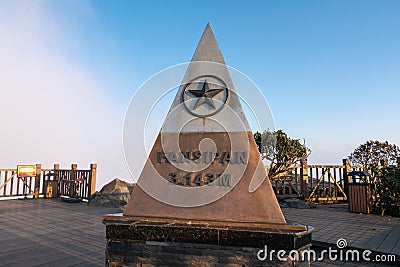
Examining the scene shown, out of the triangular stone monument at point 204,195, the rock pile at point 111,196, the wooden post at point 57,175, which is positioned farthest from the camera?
the wooden post at point 57,175

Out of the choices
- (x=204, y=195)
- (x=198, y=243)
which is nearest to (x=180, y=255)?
(x=198, y=243)

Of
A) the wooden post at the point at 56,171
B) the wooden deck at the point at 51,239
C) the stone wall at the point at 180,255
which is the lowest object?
the wooden deck at the point at 51,239

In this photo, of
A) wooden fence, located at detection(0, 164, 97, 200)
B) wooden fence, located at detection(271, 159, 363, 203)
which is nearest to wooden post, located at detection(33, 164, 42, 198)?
wooden fence, located at detection(0, 164, 97, 200)

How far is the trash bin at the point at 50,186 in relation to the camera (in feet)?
48.4

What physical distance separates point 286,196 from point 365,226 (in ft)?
16.6

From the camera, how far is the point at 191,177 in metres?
3.92

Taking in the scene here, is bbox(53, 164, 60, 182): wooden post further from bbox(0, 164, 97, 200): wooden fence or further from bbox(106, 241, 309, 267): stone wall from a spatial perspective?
bbox(106, 241, 309, 267): stone wall

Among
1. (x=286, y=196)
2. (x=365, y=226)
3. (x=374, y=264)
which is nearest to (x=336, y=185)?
(x=286, y=196)

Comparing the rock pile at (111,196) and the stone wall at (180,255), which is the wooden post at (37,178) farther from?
the stone wall at (180,255)

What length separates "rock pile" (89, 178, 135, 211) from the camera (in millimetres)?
11773

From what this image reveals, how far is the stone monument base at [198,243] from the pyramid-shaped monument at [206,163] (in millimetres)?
132

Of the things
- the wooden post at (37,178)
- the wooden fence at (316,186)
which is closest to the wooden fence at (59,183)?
the wooden post at (37,178)

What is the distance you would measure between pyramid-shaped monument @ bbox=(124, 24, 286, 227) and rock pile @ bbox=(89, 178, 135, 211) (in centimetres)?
807

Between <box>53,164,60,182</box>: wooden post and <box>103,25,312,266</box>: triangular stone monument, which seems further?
<box>53,164,60,182</box>: wooden post
